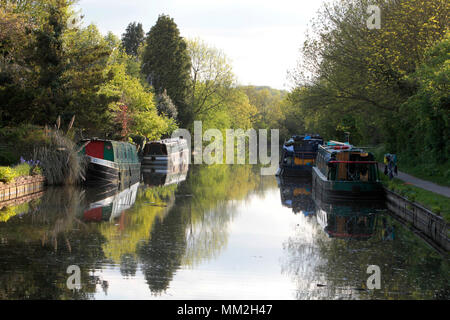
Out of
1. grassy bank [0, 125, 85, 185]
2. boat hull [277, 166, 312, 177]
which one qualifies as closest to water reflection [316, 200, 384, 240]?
grassy bank [0, 125, 85, 185]

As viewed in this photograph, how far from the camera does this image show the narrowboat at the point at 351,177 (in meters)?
23.5

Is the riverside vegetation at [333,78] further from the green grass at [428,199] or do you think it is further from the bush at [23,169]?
the green grass at [428,199]

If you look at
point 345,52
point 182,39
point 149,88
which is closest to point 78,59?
point 345,52

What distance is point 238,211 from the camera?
69.7ft

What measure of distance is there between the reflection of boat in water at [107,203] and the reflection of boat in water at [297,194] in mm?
6382

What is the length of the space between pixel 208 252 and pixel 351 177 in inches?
485

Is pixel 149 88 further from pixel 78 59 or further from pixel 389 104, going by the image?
pixel 389 104

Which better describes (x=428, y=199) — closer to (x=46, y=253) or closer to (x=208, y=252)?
(x=208, y=252)

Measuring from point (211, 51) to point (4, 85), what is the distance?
45994mm

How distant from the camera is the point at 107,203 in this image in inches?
870

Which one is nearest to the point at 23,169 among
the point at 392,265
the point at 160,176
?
the point at 160,176

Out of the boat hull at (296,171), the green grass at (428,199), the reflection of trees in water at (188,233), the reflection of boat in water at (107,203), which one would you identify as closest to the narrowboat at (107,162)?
the reflection of boat in water at (107,203)

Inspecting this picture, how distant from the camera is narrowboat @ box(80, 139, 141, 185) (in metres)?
28.8
